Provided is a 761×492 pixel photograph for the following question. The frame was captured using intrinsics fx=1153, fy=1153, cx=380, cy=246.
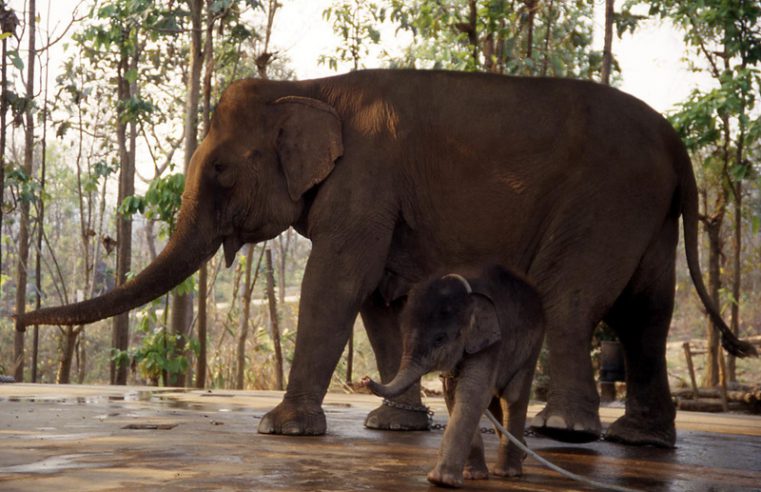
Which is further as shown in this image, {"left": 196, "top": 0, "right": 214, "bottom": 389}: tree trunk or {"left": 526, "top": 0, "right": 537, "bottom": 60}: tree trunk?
{"left": 526, "top": 0, "right": 537, "bottom": 60}: tree trunk

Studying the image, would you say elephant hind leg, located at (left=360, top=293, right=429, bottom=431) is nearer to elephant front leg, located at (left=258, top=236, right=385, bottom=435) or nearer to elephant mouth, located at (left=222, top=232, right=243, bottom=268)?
elephant front leg, located at (left=258, top=236, right=385, bottom=435)

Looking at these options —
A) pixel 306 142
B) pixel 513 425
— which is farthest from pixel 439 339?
pixel 306 142

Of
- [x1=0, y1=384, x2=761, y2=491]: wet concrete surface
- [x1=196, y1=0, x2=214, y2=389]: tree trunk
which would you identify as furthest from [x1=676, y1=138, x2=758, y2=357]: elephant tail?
[x1=196, y1=0, x2=214, y2=389]: tree trunk

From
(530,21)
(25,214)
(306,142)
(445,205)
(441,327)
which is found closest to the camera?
(441,327)

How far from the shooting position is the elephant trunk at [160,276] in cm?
644

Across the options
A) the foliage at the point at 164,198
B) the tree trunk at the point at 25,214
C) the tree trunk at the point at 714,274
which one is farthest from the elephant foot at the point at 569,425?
the tree trunk at the point at 25,214

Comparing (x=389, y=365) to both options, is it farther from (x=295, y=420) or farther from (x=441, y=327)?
(x=441, y=327)

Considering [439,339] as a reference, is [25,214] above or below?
above

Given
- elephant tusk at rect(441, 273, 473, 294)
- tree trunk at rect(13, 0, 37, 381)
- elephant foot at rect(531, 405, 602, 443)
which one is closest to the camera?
elephant tusk at rect(441, 273, 473, 294)

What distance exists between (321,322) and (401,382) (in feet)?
8.41

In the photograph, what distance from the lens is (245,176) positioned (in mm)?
6828

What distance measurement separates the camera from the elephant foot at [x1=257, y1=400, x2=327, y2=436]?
245 inches

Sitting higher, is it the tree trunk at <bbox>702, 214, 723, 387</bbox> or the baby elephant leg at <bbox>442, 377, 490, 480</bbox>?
the tree trunk at <bbox>702, 214, 723, 387</bbox>

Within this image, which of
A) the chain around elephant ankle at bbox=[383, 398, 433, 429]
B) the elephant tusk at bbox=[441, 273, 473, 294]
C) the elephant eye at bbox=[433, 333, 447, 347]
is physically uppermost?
the elephant tusk at bbox=[441, 273, 473, 294]
